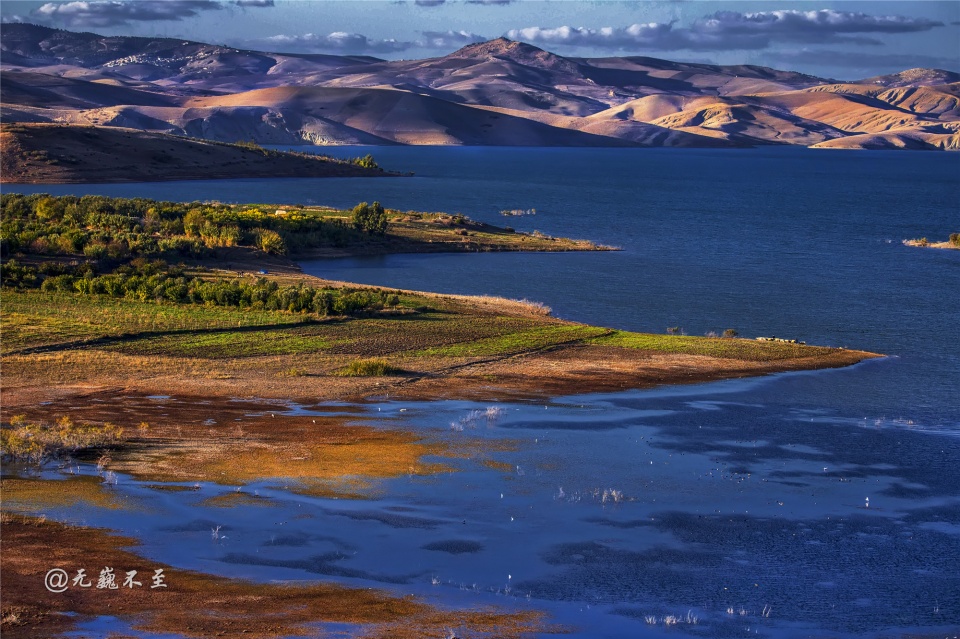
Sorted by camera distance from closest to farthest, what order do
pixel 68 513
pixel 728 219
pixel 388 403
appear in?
pixel 68 513
pixel 388 403
pixel 728 219

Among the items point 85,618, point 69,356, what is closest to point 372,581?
point 85,618

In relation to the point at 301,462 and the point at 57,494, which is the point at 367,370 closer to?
the point at 301,462

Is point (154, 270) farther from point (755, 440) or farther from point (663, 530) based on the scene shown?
point (663, 530)

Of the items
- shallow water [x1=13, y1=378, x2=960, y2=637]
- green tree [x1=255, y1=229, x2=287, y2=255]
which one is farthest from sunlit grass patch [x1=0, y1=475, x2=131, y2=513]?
green tree [x1=255, y1=229, x2=287, y2=255]

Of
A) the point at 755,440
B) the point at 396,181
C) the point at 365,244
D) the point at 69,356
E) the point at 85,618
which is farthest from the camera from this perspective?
the point at 396,181

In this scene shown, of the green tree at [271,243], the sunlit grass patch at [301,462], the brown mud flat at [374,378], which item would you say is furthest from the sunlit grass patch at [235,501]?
the green tree at [271,243]

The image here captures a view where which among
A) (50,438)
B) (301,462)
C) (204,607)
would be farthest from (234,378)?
(204,607)

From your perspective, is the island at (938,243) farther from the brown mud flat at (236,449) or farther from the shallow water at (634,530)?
the brown mud flat at (236,449)
